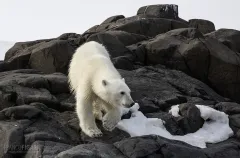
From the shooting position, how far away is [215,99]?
15.6 meters

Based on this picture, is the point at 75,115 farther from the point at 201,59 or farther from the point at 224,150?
the point at 201,59

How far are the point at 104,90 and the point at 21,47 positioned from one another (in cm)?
1297

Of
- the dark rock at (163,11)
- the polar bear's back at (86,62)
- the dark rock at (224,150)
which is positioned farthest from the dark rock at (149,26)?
the dark rock at (224,150)

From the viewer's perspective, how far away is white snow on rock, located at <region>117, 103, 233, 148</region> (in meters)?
10.6

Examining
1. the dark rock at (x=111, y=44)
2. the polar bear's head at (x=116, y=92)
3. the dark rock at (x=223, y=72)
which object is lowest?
the dark rock at (x=223, y=72)

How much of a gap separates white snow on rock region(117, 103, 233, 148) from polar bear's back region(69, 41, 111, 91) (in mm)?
1679

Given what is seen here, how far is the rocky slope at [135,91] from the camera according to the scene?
876cm

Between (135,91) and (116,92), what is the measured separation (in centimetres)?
439

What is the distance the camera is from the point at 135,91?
13.7m

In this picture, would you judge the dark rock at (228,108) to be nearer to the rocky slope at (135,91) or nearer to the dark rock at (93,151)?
the rocky slope at (135,91)

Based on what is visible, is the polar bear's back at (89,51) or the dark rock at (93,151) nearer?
the dark rock at (93,151)

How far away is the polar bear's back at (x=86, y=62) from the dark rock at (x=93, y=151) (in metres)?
2.48

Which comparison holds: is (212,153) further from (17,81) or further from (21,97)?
(17,81)

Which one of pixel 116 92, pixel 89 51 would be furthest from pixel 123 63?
pixel 116 92
